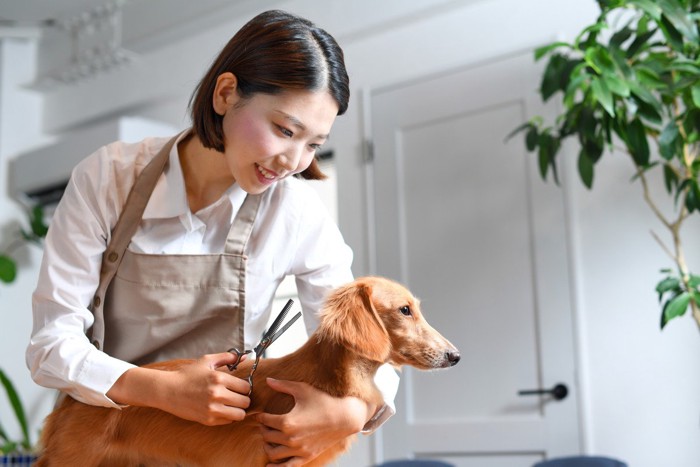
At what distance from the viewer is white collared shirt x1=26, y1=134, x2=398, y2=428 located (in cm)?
121

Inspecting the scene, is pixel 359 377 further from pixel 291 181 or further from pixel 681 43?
pixel 681 43

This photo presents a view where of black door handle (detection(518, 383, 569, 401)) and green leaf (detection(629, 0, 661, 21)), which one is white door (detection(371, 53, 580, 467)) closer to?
black door handle (detection(518, 383, 569, 401))

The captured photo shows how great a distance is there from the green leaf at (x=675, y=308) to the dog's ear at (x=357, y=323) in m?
1.94

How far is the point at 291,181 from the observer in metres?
1.37

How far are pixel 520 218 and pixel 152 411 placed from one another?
287 cm

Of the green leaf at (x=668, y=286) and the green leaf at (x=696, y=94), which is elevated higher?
the green leaf at (x=696, y=94)

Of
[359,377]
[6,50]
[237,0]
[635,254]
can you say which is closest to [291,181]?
[359,377]

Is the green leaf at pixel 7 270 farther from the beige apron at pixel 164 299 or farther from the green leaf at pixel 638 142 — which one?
the beige apron at pixel 164 299

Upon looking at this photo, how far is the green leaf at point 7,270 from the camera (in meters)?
5.32

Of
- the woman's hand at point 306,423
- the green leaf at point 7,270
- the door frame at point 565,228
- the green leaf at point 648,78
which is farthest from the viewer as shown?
the green leaf at point 7,270

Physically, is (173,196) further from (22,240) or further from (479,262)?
(22,240)

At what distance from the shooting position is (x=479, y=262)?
388 centimetres

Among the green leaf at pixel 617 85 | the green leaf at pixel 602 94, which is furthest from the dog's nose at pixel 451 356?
the green leaf at pixel 617 85

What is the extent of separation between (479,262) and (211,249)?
8.74 feet
